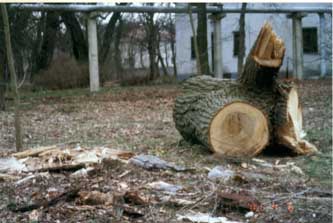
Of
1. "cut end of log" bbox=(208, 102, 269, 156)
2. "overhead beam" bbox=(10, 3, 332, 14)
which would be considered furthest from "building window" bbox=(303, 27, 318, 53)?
"cut end of log" bbox=(208, 102, 269, 156)

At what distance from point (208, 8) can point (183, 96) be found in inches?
484

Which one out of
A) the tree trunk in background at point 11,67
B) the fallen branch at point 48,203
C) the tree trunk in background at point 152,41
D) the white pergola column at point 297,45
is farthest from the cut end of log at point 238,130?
the tree trunk in background at point 152,41

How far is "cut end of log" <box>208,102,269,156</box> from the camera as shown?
19.9 feet

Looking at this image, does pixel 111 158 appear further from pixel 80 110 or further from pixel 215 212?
pixel 80 110

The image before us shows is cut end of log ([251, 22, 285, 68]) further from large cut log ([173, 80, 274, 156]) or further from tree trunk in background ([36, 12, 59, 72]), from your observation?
tree trunk in background ([36, 12, 59, 72])

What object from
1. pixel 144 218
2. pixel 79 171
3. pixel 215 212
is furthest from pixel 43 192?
pixel 215 212

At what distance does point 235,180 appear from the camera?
14.8 ft

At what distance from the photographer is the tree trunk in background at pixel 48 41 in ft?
75.4

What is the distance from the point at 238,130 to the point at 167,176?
1.59 meters

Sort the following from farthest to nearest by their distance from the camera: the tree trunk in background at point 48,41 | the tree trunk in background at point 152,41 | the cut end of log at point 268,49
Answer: the tree trunk in background at point 152,41 → the tree trunk in background at point 48,41 → the cut end of log at point 268,49

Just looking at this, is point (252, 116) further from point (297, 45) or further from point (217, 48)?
point (297, 45)

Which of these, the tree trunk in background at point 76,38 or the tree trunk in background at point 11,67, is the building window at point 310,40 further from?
the tree trunk in background at point 11,67

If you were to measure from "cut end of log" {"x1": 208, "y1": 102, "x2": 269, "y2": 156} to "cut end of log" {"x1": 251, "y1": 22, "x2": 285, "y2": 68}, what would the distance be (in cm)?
57

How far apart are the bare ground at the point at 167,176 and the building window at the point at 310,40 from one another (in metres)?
14.6
